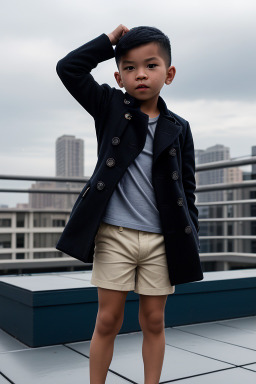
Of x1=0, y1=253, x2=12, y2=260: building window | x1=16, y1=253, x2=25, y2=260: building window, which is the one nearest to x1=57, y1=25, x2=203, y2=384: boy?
x1=0, y1=253, x2=12, y2=260: building window

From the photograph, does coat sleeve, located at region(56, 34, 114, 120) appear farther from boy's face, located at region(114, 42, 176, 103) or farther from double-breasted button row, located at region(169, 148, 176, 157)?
double-breasted button row, located at region(169, 148, 176, 157)

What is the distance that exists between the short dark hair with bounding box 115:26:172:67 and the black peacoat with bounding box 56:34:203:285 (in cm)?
4

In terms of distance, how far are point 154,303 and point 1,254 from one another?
7.56 ft

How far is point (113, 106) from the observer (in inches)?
51.3

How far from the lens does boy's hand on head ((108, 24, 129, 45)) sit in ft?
4.27

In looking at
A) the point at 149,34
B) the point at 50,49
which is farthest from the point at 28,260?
the point at 149,34

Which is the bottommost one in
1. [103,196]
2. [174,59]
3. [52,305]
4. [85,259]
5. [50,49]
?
[52,305]

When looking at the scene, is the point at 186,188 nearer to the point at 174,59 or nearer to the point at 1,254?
the point at 174,59

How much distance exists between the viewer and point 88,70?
1271 millimetres

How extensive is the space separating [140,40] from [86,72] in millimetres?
189

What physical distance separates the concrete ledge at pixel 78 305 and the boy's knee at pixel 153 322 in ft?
2.52

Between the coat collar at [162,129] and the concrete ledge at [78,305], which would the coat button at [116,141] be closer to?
the coat collar at [162,129]

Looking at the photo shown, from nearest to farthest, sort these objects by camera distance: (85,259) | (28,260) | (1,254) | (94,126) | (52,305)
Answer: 1. (85,259)
2. (94,126)
3. (52,305)
4. (1,254)
5. (28,260)

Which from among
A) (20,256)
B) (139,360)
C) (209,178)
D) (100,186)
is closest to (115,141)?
(100,186)
